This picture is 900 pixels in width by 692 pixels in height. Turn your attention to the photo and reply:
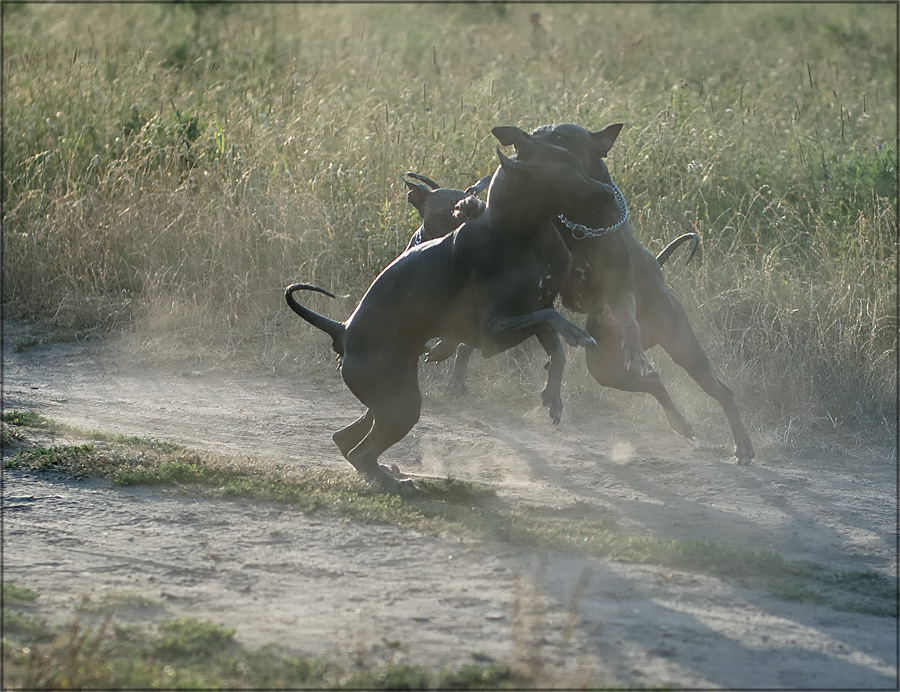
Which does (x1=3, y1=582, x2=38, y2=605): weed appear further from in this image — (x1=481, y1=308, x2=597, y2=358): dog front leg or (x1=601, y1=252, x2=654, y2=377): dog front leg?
(x1=601, y1=252, x2=654, y2=377): dog front leg

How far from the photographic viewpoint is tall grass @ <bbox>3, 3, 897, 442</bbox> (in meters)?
7.54

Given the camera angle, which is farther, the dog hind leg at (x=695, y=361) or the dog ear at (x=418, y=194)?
the dog hind leg at (x=695, y=361)

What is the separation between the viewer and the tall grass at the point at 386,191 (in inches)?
297

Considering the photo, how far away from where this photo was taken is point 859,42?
15734mm

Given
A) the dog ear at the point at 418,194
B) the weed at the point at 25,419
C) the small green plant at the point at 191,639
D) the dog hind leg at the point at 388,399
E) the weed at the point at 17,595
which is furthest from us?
the weed at the point at 25,419

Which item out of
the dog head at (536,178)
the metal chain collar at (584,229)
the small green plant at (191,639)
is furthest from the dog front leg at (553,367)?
Result: the small green plant at (191,639)

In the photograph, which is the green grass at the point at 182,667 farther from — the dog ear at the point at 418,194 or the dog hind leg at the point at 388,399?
the dog ear at the point at 418,194

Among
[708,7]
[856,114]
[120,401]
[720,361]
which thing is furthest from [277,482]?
[708,7]

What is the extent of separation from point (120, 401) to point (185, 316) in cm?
154

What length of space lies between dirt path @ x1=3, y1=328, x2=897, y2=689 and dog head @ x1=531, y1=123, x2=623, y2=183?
5.41 ft

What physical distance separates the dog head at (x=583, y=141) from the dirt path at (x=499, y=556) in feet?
5.41

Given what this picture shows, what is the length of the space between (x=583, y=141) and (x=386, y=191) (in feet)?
13.7

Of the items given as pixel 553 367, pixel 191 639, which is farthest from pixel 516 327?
pixel 191 639

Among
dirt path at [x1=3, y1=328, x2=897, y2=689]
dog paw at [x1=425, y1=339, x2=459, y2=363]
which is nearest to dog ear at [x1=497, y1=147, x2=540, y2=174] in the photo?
dog paw at [x1=425, y1=339, x2=459, y2=363]
